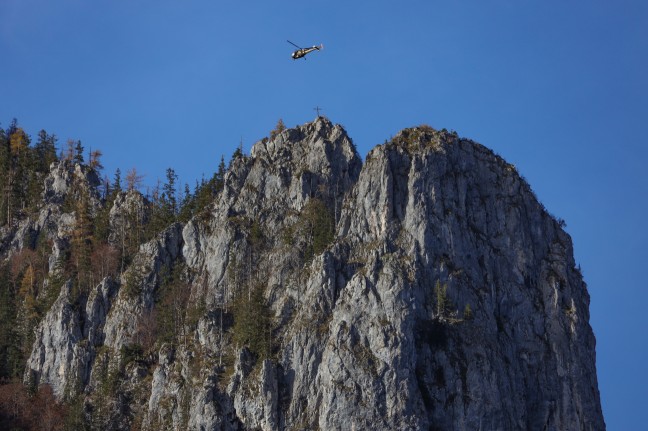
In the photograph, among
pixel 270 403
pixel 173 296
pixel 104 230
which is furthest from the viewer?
pixel 104 230

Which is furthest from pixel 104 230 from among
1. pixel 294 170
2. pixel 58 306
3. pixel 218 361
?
pixel 218 361

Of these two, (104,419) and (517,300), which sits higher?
(517,300)

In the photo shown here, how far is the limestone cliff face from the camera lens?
129750 millimetres

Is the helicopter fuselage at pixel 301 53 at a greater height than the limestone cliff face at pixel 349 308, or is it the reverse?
the helicopter fuselage at pixel 301 53

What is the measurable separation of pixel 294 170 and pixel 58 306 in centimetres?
3374

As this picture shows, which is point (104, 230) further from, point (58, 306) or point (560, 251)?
point (560, 251)

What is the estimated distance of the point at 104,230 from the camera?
6914 inches

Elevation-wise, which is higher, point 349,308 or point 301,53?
point 301,53

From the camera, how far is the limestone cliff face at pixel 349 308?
130 m

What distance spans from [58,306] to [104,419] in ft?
66.4

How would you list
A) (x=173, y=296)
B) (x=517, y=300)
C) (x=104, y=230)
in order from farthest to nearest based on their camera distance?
(x=104, y=230)
(x=173, y=296)
(x=517, y=300)

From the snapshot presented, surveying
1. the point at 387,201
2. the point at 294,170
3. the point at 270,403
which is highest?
the point at 294,170

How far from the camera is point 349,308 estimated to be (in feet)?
435

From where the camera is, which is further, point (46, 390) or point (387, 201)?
point (46, 390)
